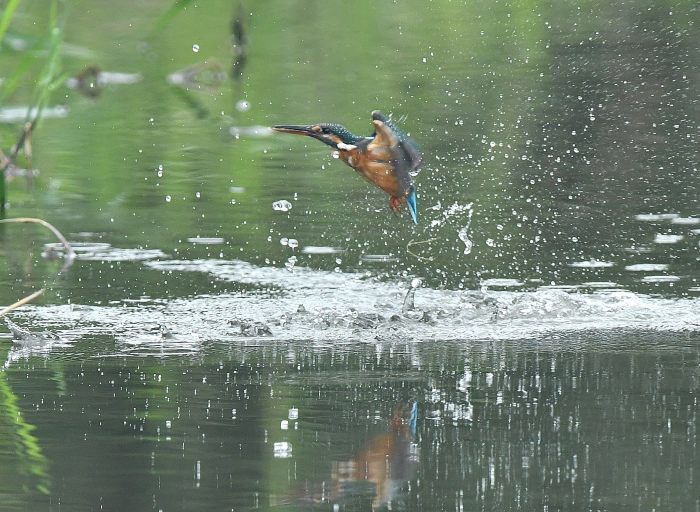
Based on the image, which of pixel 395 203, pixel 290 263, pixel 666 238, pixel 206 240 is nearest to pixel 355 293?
pixel 290 263

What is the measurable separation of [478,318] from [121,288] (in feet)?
5.68

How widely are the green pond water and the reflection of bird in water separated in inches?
0.4

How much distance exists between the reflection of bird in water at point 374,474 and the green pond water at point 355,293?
1 centimetres

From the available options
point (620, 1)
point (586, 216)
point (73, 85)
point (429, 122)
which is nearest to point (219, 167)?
point (429, 122)

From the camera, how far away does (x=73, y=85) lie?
47.8 ft

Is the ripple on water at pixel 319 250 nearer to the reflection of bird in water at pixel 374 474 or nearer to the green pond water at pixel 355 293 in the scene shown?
the green pond water at pixel 355 293

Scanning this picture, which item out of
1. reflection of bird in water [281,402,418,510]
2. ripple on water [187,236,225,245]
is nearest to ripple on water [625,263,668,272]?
ripple on water [187,236,225,245]

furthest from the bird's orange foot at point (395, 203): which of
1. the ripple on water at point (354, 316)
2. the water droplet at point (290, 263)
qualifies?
the water droplet at point (290, 263)

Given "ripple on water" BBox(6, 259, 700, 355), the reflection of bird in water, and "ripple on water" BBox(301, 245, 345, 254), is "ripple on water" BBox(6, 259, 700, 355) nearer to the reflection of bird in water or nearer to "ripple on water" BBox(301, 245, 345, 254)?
"ripple on water" BBox(301, 245, 345, 254)

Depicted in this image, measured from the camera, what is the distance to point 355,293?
7262mm

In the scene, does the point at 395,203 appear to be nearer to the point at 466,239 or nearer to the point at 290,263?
the point at 290,263

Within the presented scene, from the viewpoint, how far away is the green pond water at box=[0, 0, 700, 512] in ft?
Result: 14.9

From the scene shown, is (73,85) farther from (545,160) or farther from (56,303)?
(56,303)

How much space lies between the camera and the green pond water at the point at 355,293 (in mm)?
4555
